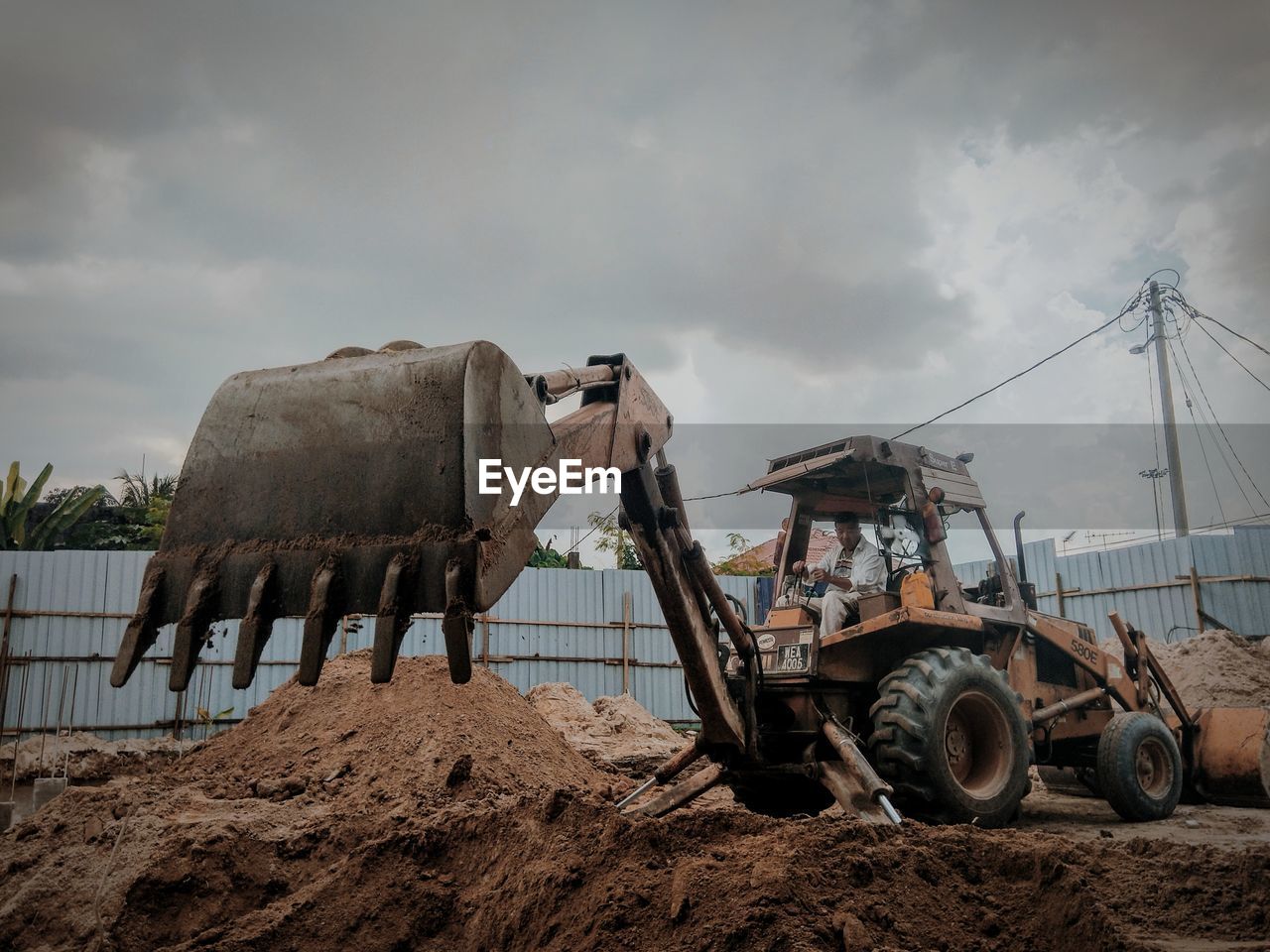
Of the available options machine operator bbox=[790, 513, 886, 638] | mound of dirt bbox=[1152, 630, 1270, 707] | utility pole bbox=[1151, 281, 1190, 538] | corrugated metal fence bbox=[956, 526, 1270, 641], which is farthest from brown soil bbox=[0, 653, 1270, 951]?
utility pole bbox=[1151, 281, 1190, 538]

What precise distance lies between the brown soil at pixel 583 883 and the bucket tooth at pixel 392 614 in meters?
1.05

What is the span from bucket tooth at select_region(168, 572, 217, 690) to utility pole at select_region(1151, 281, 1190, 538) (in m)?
17.1

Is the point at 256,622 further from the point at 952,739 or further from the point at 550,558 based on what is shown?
the point at 550,558

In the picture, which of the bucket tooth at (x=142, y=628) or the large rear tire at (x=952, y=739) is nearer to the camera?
the bucket tooth at (x=142, y=628)

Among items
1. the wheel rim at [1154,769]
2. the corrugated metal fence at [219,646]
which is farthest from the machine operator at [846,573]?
the corrugated metal fence at [219,646]

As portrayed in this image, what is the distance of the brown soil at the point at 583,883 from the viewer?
2.87 m

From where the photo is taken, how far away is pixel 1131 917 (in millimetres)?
3555

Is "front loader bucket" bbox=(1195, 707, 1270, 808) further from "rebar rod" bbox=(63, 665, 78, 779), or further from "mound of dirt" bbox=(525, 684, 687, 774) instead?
"rebar rod" bbox=(63, 665, 78, 779)

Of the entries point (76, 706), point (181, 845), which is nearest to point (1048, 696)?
point (181, 845)

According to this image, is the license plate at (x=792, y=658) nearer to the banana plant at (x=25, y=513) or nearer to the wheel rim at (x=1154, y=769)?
the wheel rim at (x=1154, y=769)

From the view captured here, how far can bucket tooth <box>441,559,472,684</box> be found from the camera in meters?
2.81

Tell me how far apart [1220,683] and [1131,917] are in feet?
29.9

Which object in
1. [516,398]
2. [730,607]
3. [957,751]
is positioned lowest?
[957,751]

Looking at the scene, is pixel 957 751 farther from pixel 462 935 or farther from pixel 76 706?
pixel 76 706
